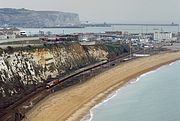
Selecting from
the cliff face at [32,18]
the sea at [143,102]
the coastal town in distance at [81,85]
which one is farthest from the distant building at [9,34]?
the cliff face at [32,18]

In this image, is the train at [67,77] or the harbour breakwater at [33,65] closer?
the harbour breakwater at [33,65]

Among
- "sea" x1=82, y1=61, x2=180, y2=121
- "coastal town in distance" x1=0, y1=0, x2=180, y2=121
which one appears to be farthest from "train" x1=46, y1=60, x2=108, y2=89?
"sea" x1=82, y1=61, x2=180, y2=121

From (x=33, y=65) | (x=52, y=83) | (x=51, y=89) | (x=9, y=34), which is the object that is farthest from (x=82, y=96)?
(x=9, y=34)

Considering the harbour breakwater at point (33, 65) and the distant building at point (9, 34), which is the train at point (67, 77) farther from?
the distant building at point (9, 34)

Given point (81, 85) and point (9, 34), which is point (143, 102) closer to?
point (81, 85)

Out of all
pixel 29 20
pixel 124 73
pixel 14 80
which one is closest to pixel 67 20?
pixel 29 20

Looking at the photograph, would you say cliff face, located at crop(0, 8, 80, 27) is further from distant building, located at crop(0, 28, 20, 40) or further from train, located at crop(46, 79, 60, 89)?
train, located at crop(46, 79, 60, 89)
